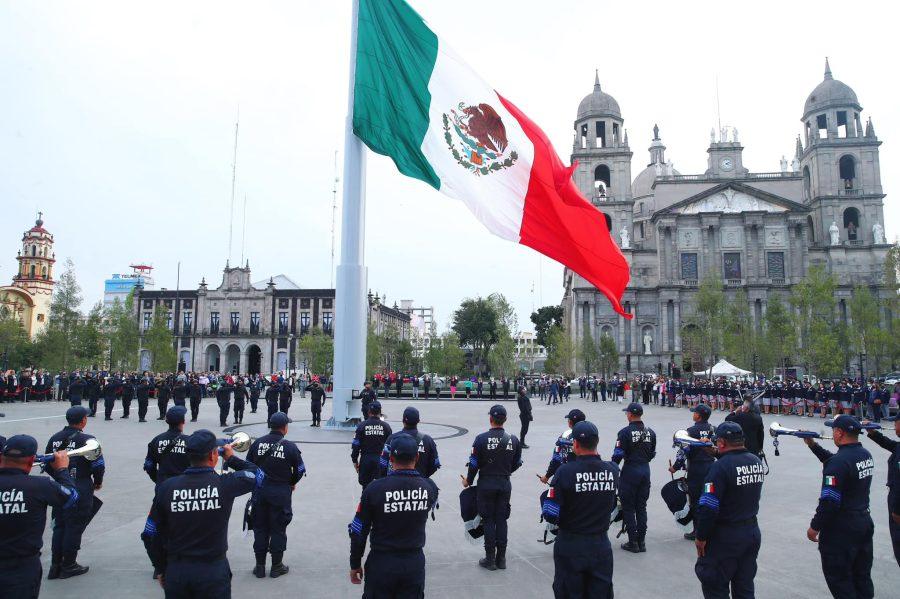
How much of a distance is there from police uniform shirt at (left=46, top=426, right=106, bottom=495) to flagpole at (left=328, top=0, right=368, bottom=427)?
10.0m

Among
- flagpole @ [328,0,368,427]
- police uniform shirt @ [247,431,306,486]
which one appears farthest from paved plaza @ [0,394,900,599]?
flagpole @ [328,0,368,427]

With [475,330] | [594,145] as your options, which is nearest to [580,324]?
[475,330]

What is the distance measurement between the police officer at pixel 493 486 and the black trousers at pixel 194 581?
3.38m

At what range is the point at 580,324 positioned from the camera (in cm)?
7400

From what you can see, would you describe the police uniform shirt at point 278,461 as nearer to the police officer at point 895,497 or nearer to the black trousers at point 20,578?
the black trousers at point 20,578

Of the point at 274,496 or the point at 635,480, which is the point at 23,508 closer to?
the point at 274,496

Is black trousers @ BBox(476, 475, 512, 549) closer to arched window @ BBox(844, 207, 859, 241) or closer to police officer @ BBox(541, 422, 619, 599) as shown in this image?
police officer @ BBox(541, 422, 619, 599)

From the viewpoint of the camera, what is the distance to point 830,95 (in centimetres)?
7350

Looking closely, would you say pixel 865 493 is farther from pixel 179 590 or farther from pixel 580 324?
pixel 580 324

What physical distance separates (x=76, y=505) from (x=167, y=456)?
3.42 feet

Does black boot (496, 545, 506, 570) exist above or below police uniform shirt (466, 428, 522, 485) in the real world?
below

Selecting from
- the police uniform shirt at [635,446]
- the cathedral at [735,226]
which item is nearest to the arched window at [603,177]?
the cathedral at [735,226]

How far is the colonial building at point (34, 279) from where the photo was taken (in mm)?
79875

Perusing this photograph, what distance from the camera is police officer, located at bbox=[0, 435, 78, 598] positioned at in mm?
4512
